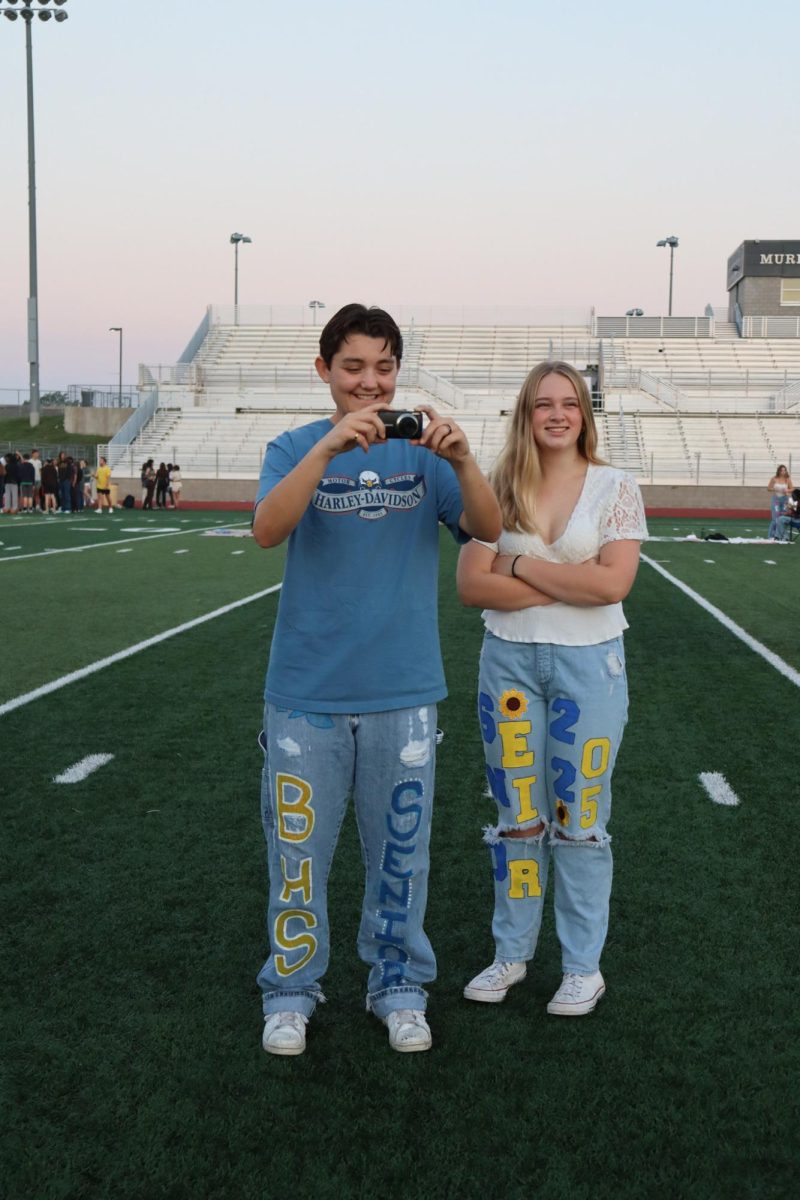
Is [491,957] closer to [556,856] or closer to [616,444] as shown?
[556,856]

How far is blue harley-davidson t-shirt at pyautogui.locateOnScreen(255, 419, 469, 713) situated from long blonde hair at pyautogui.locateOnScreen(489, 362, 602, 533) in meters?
0.28

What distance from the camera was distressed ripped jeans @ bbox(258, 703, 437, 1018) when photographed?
307 centimetres

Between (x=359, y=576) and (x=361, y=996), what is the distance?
1.27 meters

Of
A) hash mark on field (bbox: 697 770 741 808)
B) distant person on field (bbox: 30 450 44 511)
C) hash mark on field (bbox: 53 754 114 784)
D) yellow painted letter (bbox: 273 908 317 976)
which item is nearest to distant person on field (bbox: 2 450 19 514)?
distant person on field (bbox: 30 450 44 511)

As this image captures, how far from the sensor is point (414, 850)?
3.17 meters

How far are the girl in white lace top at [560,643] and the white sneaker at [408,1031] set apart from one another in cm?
40

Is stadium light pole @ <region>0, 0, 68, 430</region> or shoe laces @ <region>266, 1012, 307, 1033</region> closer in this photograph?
shoe laces @ <region>266, 1012, 307, 1033</region>

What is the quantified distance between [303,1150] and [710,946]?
1.68 m

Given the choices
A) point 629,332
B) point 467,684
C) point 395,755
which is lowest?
point 467,684

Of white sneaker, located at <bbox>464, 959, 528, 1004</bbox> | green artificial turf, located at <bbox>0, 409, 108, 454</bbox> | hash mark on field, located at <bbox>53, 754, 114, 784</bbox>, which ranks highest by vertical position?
green artificial turf, located at <bbox>0, 409, 108, 454</bbox>

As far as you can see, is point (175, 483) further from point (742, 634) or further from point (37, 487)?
point (742, 634)

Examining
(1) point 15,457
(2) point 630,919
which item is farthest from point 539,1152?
(1) point 15,457

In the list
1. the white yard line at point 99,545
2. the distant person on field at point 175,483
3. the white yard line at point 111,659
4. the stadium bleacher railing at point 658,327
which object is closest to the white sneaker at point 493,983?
the white yard line at point 111,659

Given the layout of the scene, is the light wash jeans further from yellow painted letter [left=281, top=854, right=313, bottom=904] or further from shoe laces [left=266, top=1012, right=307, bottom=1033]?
shoe laces [left=266, top=1012, right=307, bottom=1033]
